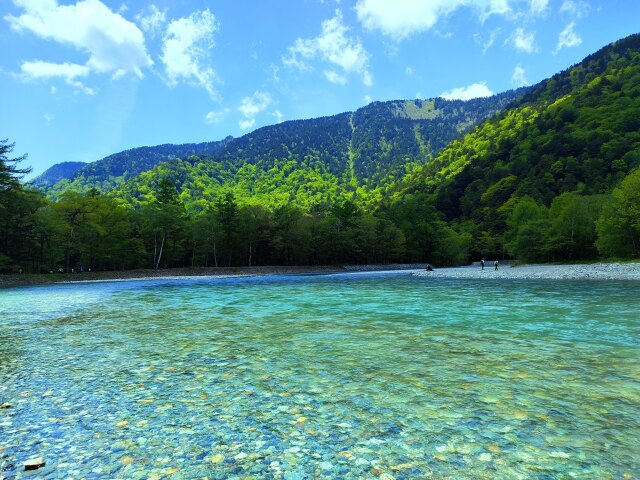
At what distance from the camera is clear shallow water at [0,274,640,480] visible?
18.1ft

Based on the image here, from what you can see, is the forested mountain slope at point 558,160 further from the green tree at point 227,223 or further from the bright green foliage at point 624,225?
the green tree at point 227,223

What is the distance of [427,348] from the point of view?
13117mm

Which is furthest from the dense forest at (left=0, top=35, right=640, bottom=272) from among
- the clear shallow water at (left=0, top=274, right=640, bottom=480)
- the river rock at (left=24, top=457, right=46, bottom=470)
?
the river rock at (left=24, top=457, right=46, bottom=470)

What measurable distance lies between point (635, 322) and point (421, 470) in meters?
17.7

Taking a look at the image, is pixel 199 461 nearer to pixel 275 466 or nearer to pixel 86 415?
pixel 275 466

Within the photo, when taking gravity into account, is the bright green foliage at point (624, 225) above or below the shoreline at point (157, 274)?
A: above

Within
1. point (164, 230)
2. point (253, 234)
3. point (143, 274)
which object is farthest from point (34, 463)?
point (253, 234)

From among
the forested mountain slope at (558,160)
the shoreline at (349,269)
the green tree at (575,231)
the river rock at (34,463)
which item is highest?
the forested mountain slope at (558,160)

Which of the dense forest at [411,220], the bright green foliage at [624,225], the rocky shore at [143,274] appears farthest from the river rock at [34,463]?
the bright green foliage at [624,225]

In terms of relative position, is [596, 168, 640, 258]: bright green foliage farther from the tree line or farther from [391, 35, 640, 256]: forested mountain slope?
[391, 35, 640, 256]: forested mountain slope

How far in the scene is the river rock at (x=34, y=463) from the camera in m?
5.32

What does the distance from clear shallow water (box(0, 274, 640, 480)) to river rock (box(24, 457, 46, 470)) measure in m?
0.17

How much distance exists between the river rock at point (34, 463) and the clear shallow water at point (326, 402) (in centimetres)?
17

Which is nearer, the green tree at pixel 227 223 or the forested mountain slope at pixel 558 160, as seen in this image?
the green tree at pixel 227 223
